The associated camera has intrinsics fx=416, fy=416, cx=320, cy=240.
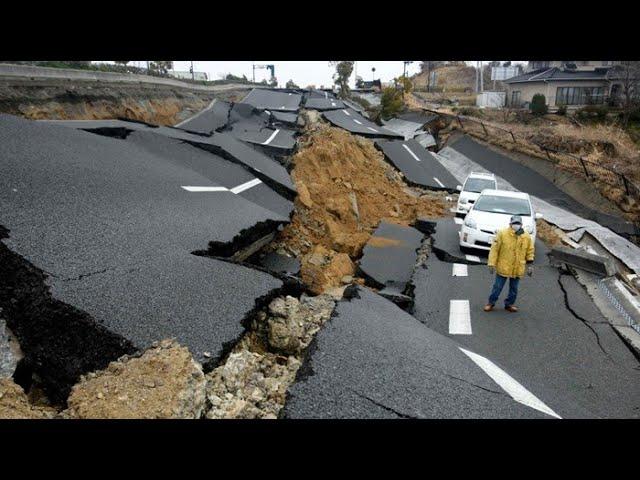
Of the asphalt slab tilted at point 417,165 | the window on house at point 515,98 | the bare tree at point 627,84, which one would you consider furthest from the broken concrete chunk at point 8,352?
the window on house at point 515,98

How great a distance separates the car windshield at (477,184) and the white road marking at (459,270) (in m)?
5.29

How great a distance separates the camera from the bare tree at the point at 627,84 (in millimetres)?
28359

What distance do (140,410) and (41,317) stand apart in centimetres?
132

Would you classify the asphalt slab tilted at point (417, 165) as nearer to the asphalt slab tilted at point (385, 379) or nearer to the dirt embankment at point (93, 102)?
the dirt embankment at point (93, 102)

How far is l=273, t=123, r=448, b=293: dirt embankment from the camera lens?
892cm

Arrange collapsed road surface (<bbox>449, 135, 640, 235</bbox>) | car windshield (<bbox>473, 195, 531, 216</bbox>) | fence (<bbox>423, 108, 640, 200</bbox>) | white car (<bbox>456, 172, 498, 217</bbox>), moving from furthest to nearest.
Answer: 1. fence (<bbox>423, 108, 640, 200</bbox>)
2. collapsed road surface (<bbox>449, 135, 640, 235</bbox>)
3. white car (<bbox>456, 172, 498, 217</bbox>)
4. car windshield (<bbox>473, 195, 531, 216</bbox>)

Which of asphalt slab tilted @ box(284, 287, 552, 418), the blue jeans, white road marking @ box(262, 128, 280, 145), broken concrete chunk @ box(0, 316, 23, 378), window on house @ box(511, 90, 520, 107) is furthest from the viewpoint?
window on house @ box(511, 90, 520, 107)

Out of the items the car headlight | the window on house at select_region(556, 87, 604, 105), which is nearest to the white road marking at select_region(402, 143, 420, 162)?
the car headlight

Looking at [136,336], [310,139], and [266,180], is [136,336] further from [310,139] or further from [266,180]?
[310,139]

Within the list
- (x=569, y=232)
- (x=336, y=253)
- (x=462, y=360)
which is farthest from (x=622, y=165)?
(x=462, y=360)

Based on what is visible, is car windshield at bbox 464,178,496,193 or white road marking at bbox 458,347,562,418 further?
car windshield at bbox 464,178,496,193

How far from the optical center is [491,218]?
9.92 m

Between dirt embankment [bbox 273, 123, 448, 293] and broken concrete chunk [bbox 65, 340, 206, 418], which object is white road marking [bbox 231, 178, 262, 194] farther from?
broken concrete chunk [bbox 65, 340, 206, 418]

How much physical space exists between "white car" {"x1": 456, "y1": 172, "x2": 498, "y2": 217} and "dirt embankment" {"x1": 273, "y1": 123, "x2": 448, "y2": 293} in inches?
34.5
